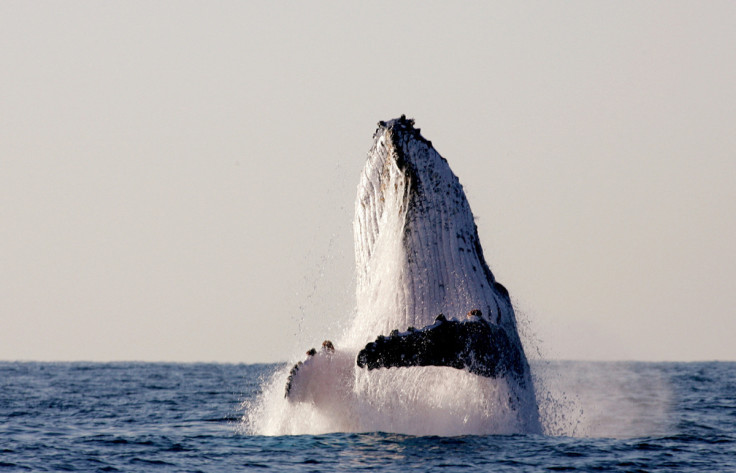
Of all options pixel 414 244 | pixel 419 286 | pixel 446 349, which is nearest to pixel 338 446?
pixel 446 349

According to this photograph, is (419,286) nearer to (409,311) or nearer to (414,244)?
(409,311)

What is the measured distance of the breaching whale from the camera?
1193 cm

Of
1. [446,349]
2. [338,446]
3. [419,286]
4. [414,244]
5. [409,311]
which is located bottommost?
[338,446]

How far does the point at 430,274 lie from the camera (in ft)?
41.2

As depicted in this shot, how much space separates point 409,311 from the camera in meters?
12.3

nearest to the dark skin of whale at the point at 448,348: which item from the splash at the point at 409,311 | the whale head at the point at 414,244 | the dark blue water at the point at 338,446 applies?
the splash at the point at 409,311

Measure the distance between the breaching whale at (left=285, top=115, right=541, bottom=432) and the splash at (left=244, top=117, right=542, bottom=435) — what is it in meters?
0.01

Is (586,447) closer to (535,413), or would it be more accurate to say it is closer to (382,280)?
(535,413)

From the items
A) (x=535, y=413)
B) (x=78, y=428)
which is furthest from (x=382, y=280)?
(x=78, y=428)

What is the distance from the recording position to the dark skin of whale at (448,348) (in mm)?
11133

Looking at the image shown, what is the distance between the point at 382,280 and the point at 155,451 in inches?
155

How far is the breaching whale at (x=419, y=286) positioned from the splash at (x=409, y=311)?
0.01 metres

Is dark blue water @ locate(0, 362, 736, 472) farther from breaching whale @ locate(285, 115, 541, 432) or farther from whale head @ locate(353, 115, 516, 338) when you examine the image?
whale head @ locate(353, 115, 516, 338)

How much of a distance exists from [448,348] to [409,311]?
0.96 m
